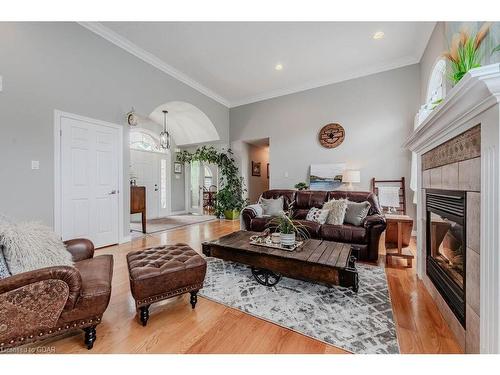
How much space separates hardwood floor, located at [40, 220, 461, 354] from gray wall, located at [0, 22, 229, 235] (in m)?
1.84

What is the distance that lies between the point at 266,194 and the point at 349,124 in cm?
233

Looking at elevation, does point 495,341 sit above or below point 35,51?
below

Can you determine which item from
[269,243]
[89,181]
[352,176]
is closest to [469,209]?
[269,243]

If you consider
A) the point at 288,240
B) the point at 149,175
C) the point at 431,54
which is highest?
the point at 431,54

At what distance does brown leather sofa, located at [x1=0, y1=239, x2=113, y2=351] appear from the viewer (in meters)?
1.04

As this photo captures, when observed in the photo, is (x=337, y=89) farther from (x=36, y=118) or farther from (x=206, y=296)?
(x=36, y=118)

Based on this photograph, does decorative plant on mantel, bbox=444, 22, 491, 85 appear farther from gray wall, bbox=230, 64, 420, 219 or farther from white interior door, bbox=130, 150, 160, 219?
white interior door, bbox=130, 150, 160, 219

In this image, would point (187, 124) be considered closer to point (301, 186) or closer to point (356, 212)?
point (301, 186)

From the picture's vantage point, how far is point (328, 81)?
4770 millimetres

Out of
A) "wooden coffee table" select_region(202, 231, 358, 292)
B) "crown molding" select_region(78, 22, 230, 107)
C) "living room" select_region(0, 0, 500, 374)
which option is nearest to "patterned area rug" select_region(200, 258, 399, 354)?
"living room" select_region(0, 0, 500, 374)

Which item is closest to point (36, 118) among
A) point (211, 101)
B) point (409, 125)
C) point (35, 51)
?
point (35, 51)

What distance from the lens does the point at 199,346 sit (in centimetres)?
130

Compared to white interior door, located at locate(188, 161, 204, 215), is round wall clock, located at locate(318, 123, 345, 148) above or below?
above

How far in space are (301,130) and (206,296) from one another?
4328mm
